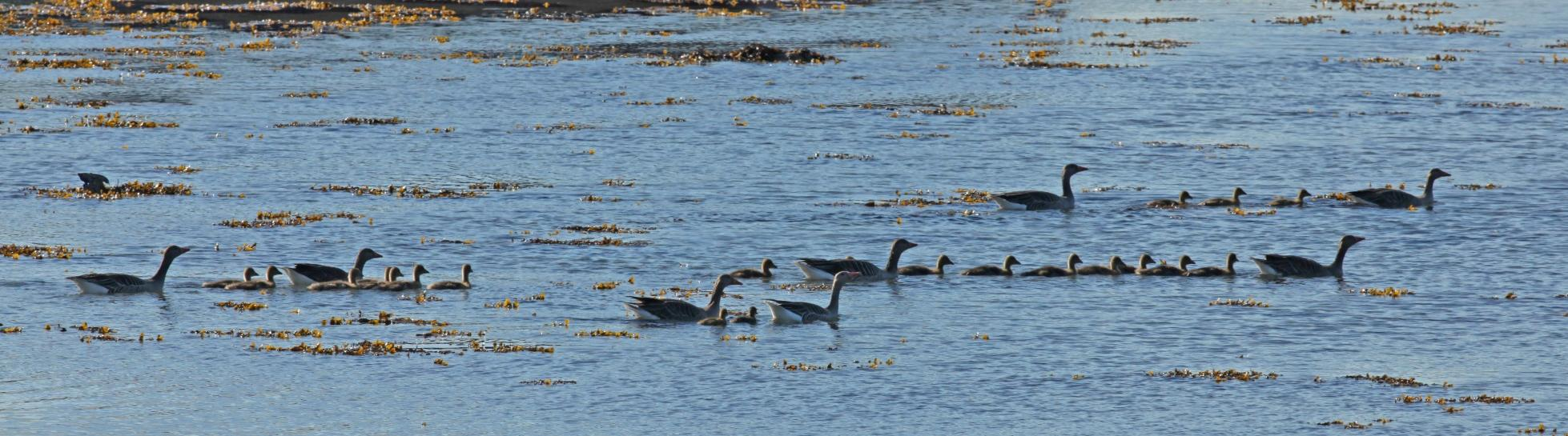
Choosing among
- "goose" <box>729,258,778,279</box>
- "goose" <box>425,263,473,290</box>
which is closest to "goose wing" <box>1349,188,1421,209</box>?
"goose" <box>729,258,778,279</box>

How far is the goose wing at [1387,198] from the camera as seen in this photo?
1458 inches

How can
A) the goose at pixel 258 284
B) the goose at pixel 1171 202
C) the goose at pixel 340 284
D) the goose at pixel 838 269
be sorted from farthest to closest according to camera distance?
1. the goose at pixel 1171 202
2. the goose at pixel 838 269
3. the goose at pixel 340 284
4. the goose at pixel 258 284

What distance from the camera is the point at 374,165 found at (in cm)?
4159

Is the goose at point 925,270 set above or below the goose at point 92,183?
above

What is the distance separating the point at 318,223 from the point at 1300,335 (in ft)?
54.6

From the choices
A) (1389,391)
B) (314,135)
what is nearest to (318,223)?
(314,135)

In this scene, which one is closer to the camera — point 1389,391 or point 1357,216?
point 1389,391

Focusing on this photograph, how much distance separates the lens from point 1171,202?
37.0 m

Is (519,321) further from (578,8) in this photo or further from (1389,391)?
(578,8)

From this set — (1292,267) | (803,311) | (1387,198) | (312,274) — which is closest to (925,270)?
(803,311)

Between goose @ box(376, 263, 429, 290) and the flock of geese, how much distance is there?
1cm

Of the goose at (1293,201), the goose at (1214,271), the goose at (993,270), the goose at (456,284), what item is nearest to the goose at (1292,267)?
the goose at (1214,271)

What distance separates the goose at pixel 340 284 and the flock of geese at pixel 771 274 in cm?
1

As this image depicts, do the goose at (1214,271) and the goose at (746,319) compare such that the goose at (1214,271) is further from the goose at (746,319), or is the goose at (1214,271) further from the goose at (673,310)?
the goose at (673,310)
